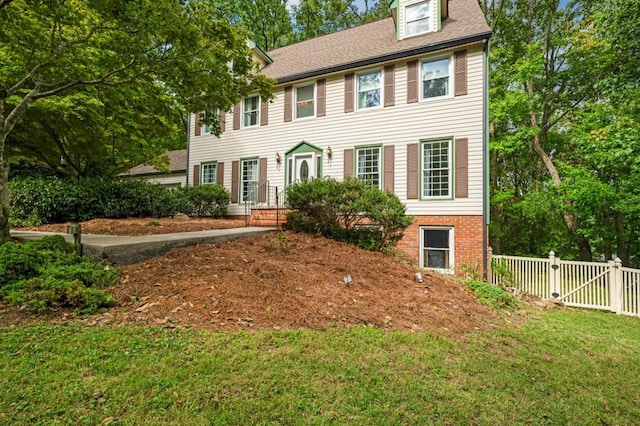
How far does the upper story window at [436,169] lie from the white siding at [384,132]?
0.29 metres

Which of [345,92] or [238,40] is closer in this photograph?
[238,40]

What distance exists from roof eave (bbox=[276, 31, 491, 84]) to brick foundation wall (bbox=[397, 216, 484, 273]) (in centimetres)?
528

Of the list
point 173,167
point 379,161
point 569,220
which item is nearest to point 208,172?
point 173,167

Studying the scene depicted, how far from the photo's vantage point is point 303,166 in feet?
38.5

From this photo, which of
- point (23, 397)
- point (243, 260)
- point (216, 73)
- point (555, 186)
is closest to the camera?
point (23, 397)

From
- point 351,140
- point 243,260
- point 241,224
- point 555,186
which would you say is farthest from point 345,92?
point 555,186

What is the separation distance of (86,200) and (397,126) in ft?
33.4

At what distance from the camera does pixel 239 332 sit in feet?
10.6

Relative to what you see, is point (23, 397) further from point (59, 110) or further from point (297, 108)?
point (297, 108)

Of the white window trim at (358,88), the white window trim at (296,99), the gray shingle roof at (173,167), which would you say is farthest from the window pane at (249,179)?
the gray shingle roof at (173,167)

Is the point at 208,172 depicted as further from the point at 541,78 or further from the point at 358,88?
the point at 541,78

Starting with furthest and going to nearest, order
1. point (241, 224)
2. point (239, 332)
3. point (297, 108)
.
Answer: point (297, 108) < point (241, 224) < point (239, 332)

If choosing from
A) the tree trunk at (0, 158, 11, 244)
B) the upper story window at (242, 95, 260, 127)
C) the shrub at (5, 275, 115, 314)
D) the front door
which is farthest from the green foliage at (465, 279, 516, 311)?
the upper story window at (242, 95, 260, 127)

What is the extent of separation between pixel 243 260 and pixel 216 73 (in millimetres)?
3563
